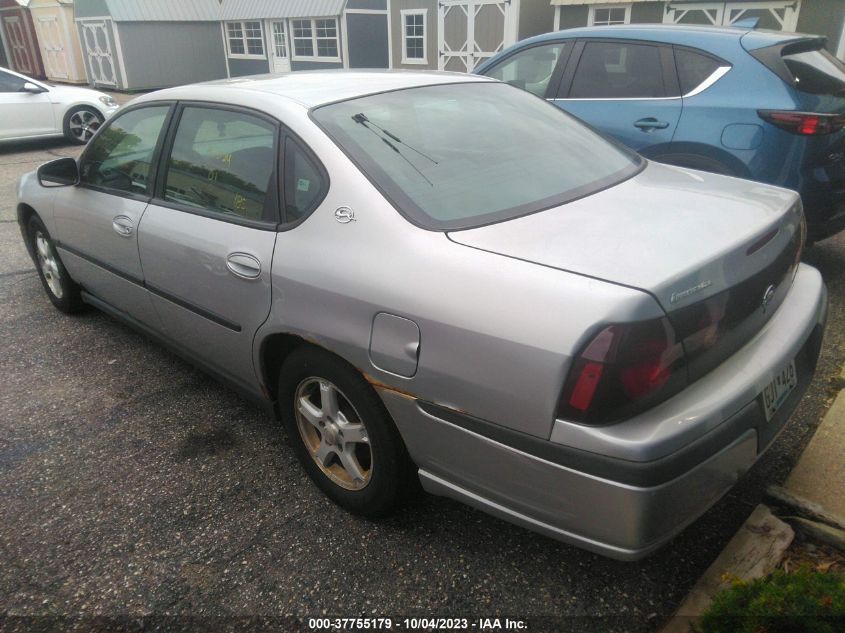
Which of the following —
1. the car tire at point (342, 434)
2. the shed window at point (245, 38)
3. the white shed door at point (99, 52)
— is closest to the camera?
the car tire at point (342, 434)

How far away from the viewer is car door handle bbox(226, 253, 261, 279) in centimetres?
252

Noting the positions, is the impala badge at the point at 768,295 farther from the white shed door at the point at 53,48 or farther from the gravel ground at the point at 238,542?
the white shed door at the point at 53,48

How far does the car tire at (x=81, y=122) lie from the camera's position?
1149cm

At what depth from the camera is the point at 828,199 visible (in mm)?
4117

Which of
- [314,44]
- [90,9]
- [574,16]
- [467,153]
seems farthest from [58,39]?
[467,153]

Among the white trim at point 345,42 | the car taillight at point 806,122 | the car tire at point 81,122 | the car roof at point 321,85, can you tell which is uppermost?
the car roof at point 321,85

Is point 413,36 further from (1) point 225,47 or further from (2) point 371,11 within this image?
(1) point 225,47

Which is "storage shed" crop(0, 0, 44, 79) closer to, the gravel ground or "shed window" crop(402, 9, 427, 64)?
"shed window" crop(402, 9, 427, 64)

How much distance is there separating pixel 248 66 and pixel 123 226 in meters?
20.1

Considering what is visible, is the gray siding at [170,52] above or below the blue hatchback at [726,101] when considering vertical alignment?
below

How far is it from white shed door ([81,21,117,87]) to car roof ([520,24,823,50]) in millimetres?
19532

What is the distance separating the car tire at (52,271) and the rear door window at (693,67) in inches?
165

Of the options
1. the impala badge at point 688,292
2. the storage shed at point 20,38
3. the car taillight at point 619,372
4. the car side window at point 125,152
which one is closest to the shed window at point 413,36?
the car side window at point 125,152

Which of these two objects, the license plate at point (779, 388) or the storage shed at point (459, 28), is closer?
the license plate at point (779, 388)
